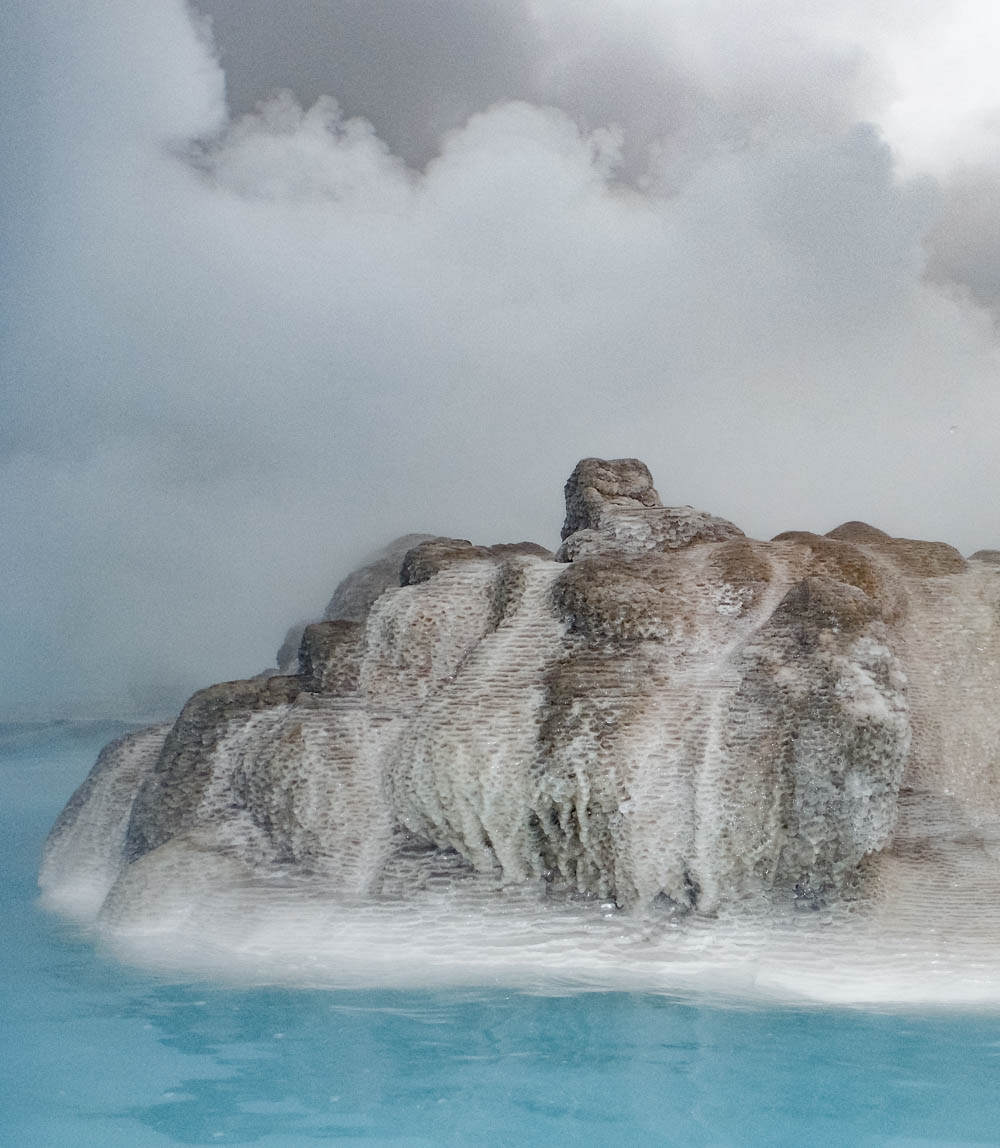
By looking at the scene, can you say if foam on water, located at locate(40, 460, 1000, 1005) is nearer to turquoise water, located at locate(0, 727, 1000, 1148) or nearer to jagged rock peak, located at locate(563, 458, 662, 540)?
turquoise water, located at locate(0, 727, 1000, 1148)

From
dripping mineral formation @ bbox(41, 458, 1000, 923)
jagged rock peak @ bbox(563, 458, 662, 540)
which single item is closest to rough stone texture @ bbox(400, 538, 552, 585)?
dripping mineral formation @ bbox(41, 458, 1000, 923)

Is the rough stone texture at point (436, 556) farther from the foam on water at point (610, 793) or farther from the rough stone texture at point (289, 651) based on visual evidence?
the rough stone texture at point (289, 651)

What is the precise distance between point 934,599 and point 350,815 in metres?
8.29

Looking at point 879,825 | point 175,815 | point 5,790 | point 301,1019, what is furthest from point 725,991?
point 5,790

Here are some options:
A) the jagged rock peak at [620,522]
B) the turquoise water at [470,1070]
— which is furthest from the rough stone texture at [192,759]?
the jagged rock peak at [620,522]

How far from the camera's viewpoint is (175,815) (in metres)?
12.6

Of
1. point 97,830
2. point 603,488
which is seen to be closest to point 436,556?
point 603,488

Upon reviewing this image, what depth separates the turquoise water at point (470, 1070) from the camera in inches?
261

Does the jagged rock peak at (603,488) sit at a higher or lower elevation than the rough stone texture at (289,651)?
higher

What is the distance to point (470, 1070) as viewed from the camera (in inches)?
295

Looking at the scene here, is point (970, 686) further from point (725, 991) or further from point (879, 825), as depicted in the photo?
point (725, 991)

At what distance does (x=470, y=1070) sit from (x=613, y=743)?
4016 mm

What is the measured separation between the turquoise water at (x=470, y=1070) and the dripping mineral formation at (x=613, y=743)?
179cm

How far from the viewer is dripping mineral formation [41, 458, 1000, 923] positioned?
404 inches
